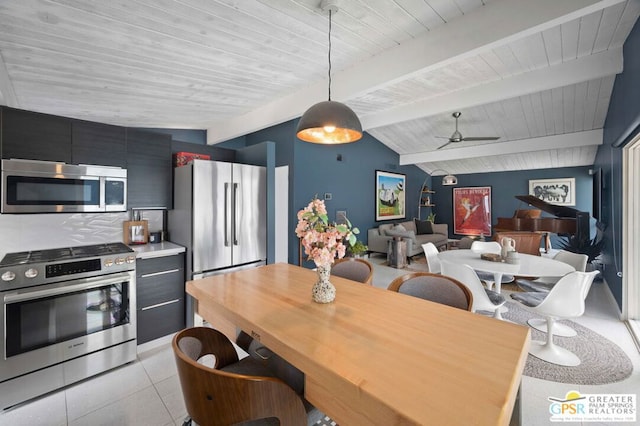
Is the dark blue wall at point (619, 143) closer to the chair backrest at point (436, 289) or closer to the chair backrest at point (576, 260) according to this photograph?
the chair backrest at point (576, 260)

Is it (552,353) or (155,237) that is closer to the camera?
(552,353)

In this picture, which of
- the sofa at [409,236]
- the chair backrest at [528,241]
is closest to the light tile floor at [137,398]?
the chair backrest at [528,241]

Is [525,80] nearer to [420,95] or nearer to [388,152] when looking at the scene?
[420,95]

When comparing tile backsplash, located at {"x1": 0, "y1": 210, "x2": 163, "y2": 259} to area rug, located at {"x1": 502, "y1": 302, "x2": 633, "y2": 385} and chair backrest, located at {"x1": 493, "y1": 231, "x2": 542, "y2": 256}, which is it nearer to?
area rug, located at {"x1": 502, "y1": 302, "x2": 633, "y2": 385}

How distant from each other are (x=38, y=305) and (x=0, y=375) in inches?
17.6

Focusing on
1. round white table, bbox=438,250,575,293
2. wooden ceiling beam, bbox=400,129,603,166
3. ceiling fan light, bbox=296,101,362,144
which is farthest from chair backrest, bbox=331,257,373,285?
wooden ceiling beam, bbox=400,129,603,166

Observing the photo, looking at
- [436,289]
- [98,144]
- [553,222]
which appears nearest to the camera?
[436,289]

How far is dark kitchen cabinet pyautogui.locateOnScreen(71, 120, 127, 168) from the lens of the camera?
247 cm

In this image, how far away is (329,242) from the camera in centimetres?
147

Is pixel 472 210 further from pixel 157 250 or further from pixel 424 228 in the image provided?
pixel 157 250

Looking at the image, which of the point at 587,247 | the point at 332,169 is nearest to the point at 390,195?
the point at 332,169

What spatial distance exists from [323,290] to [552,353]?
2.39 meters

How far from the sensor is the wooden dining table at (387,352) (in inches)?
30.9

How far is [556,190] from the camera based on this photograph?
7949 millimetres
